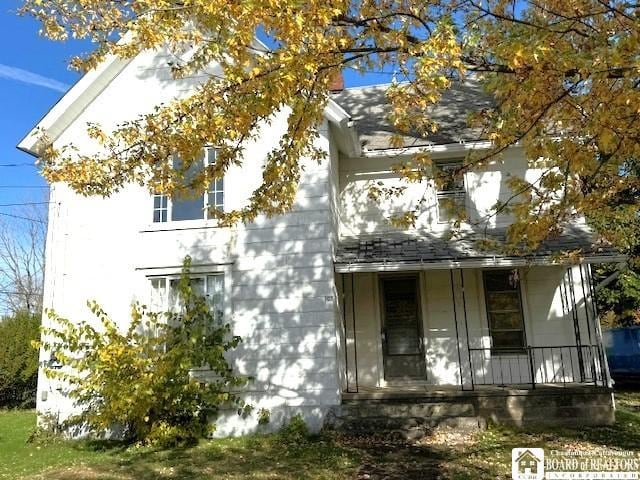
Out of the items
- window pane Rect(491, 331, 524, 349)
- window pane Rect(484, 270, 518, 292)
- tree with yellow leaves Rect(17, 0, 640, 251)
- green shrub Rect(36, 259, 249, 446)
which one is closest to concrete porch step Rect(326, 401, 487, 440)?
green shrub Rect(36, 259, 249, 446)

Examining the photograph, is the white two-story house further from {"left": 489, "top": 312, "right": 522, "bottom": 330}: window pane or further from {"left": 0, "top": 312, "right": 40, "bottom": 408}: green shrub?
{"left": 0, "top": 312, "right": 40, "bottom": 408}: green shrub

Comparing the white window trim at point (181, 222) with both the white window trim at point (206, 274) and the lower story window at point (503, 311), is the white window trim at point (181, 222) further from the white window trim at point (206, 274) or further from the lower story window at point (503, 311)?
the lower story window at point (503, 311)

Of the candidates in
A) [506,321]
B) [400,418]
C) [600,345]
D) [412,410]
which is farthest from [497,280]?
[400,418]

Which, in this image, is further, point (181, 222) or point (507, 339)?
point (507, 339)

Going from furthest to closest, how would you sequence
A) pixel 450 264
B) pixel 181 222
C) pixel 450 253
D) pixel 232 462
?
pixel 181 222, pixel 450 253, pixel 450 264, pixel 232 462

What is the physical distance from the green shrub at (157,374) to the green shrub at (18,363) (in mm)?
6411

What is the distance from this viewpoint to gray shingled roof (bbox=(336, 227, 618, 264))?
32.9 feet

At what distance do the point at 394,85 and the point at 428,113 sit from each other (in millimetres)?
7991

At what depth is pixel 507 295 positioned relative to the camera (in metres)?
11.4

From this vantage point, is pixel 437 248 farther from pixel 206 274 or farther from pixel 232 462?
pixel 232 462

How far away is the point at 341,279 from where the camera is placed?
11430 millimetres

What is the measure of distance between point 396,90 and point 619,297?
15584 mm

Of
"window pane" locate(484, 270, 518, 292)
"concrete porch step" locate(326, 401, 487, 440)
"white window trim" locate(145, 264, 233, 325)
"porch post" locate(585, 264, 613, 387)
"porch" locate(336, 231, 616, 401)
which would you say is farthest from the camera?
"window pane" locate(484, 270, 518, 292)

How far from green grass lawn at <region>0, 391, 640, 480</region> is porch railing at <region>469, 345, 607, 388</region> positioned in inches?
45.0
